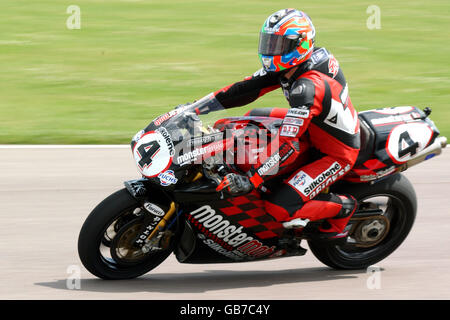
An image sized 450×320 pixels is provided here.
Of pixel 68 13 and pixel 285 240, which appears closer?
pixel 285 240

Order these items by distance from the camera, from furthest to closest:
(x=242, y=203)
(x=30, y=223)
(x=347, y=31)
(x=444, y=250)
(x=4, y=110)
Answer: (x=347, y=31) → (x=4, y=110) → (x=30, y=223) → (x=444, y=250) → (x=242, y=203)

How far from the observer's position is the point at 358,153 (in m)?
5.13

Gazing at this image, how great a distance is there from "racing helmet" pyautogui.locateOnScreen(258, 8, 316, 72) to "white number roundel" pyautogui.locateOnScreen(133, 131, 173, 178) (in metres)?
0.82

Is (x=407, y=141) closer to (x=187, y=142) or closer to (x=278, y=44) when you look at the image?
(x=278, y=44)

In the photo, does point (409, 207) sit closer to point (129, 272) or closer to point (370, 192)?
point (370, 192)

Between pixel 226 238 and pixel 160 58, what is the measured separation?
791cm

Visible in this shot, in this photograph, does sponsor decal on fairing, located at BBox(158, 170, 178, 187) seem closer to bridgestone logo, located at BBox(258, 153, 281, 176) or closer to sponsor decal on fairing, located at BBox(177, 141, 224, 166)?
sponsor decal on fairing, located at BBox(177, 141, 224, 166)

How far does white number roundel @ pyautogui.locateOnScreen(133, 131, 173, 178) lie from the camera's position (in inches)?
183

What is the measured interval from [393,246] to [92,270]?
7.11 feet

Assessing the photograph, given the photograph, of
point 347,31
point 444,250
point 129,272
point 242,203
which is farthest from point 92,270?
point 347,31

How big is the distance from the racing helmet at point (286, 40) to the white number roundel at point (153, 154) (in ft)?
2.69

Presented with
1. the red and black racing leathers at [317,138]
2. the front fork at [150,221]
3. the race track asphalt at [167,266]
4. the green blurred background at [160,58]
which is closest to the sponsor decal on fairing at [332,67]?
the red and black racing leathers at [317,138]

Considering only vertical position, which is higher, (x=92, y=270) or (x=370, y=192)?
(x=370, y=192)

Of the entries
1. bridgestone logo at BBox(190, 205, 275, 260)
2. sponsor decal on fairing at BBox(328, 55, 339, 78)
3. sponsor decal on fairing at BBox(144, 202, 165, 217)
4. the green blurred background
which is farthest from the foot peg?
the green blurred background
